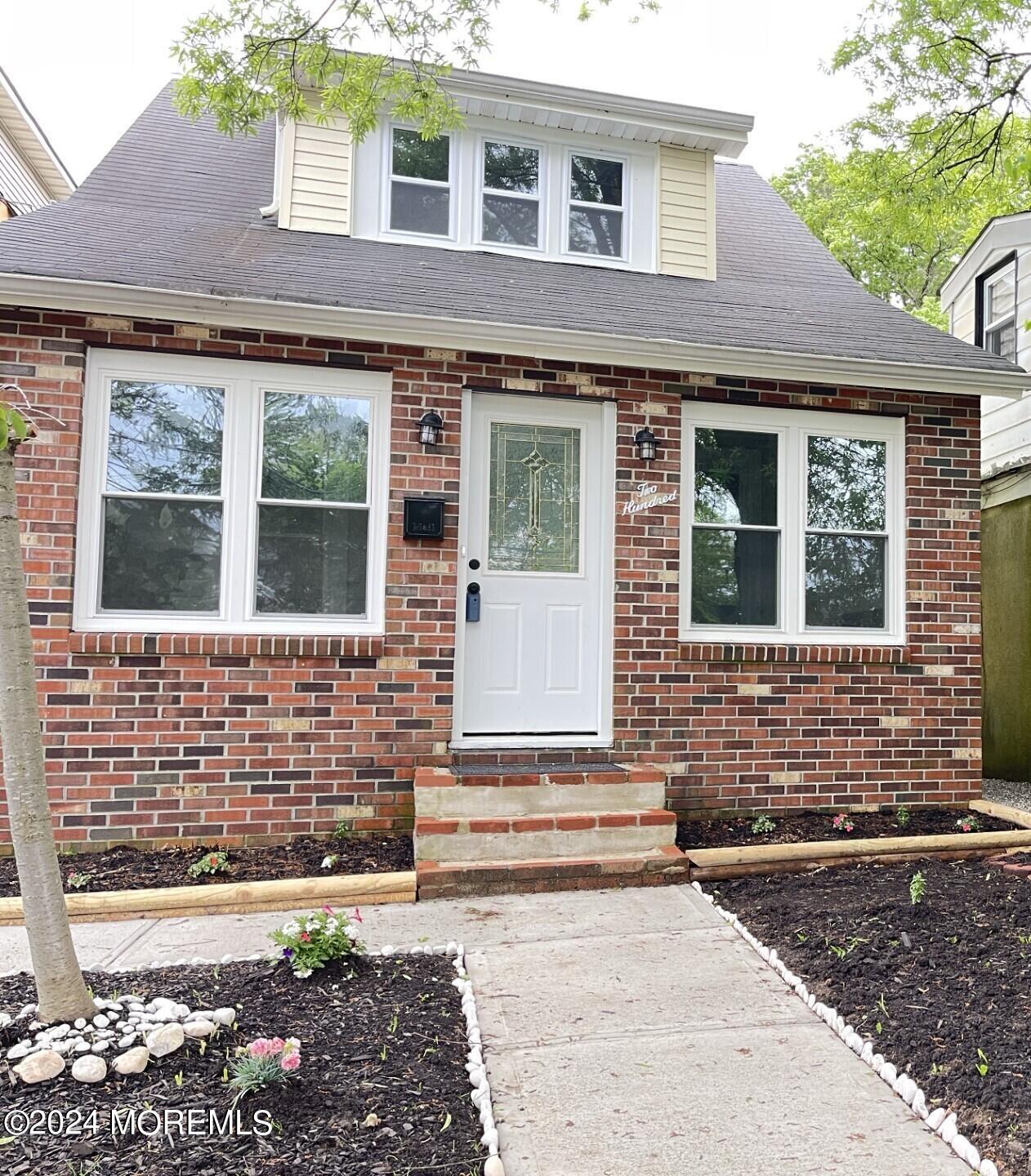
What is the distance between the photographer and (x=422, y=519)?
4.48 m

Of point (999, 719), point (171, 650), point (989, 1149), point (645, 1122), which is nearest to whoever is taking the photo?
point (989, 1149)

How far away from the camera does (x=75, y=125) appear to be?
14148mm

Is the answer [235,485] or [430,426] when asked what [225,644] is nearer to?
[235,485]

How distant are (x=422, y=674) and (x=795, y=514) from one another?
268cm

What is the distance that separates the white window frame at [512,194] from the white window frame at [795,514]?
1844 mm

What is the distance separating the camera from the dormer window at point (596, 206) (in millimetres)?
5797

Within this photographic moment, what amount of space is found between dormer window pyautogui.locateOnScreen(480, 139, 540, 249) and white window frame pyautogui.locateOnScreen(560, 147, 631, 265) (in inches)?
8.2

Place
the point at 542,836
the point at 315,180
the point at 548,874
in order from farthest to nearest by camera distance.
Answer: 1. the point at 315,180
2. the point at 542,836
3. the point at 548,874

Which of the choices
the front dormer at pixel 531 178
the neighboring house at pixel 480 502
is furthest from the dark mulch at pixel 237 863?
the front dormer at pixel 531 178

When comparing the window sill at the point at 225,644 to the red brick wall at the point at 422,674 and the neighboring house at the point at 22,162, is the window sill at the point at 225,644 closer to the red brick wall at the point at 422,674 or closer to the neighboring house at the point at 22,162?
the red brick wall at the point at 422,674

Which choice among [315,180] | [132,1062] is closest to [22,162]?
[315,180]

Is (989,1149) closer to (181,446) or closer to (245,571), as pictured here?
(245,571)

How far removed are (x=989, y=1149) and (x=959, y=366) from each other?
4534mm

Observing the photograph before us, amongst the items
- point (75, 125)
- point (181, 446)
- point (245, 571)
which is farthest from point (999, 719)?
point (75, 125)
